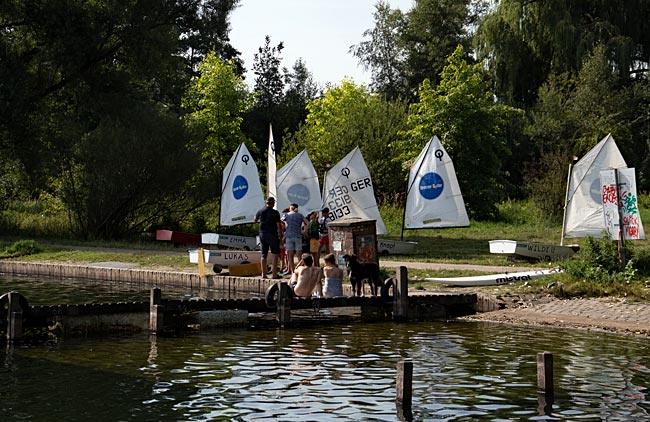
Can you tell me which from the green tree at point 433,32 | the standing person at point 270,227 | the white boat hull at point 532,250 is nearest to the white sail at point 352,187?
the white boat hull at point 532,250

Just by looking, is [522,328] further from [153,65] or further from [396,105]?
[396,105]

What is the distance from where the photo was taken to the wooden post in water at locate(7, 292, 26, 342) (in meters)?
14.6

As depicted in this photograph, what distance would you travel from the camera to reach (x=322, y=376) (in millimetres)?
12188

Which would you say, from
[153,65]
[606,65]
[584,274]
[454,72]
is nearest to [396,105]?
[454,72]

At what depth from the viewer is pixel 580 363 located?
1303cm

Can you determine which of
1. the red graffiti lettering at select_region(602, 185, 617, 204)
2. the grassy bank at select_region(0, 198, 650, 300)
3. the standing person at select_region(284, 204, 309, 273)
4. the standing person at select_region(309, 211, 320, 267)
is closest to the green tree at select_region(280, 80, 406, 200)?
the grassy bank at select_region(0, 198, 650, 300)

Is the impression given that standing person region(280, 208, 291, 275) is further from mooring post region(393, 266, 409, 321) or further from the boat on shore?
mooring post region(393, 266, 409, 321)

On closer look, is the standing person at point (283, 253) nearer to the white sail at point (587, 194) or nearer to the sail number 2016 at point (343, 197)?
the sail number 2016 at point (343, 197)

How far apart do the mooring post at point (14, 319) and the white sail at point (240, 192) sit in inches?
630

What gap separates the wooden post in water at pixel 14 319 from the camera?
1455cm

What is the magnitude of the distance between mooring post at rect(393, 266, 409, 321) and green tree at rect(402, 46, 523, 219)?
2254 cm

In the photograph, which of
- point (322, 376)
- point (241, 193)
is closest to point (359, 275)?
point (322, 376)

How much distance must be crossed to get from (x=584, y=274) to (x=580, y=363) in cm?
627

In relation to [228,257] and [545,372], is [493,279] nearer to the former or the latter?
[228,257]
